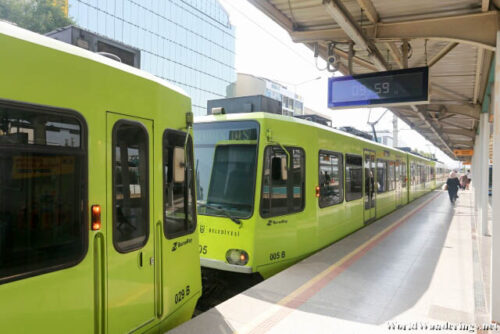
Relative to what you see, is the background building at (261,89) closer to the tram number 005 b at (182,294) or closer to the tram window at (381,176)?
the tram window at (381,176)

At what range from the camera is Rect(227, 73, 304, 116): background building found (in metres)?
58.8

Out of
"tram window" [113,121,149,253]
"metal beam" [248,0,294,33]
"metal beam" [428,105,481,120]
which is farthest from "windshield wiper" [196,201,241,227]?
"metal beam" [428,105,481,120]

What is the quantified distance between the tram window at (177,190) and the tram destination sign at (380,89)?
430 centimetres

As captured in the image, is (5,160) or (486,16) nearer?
(5,160)

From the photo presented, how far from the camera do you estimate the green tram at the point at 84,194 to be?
7.75 ft

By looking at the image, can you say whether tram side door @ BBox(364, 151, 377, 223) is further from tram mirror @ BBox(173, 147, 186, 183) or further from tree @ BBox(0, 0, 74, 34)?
tree @ BBox(0, 0, 74, 34)

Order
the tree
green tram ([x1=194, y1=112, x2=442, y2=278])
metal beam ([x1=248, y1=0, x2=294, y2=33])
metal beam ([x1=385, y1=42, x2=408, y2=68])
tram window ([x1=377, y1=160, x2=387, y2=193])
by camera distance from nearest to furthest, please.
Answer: green tram ([x1=194, y1=112, x2=442, y2=278]) < metal beam ([x1=248, y1=0, x2=294, y2=33]) < metal beam ([x1=385, y1=42, x2=408, y2=68]) < tram window ([x1=377, y1=160, x2=387, y2=193]) < the tree

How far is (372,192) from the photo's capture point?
1086cm

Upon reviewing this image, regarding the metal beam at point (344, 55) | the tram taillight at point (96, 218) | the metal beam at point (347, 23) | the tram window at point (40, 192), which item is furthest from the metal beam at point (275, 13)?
the tram taillight at point (96, 218)

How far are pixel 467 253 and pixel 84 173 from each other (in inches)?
304

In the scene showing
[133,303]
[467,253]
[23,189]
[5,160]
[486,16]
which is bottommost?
[467,253]

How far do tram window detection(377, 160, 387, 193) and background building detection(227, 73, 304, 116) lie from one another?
1666 inches

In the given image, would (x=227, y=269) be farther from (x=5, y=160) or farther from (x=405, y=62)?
(x=405, y=62)

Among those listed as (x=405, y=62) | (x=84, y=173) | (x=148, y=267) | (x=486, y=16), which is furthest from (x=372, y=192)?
(x=84, y=173)
